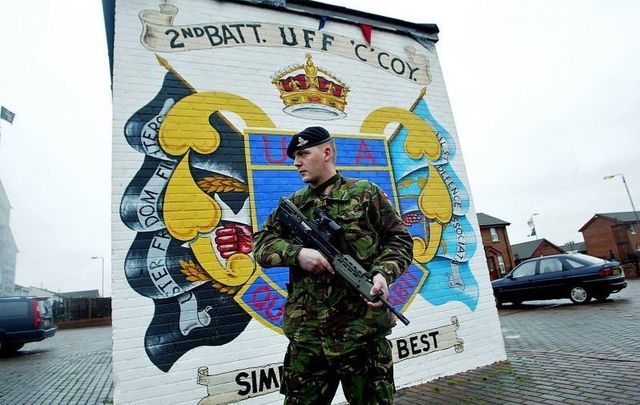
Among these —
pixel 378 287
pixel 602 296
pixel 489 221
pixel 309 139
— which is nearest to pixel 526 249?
pixel 489 221

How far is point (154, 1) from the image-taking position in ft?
15.1

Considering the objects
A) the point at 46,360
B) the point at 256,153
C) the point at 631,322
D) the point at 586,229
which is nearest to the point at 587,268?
the point at 631,322

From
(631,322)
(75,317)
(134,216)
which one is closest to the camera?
(134,216)

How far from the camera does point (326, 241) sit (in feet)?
6.81

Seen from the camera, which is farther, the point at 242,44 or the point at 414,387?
the point at 242,44

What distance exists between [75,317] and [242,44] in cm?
2246

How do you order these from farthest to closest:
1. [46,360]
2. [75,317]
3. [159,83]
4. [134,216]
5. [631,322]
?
[75,317] < [46,360] < [631,322] < [159,83] < [134,216]

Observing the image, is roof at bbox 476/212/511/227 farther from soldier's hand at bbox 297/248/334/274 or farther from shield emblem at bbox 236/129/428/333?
soldier's hand at bbox 297/248/334/274

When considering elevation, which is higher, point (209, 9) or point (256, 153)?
point (209, 9)

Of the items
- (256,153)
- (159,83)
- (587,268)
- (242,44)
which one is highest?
(242,44)

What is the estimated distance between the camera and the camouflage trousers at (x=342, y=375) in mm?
1927

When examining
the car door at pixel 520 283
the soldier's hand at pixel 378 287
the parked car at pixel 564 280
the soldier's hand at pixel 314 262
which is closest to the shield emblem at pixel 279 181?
the soldier's hand at pixel 314 262

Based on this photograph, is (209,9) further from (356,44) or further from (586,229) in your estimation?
(586,229)

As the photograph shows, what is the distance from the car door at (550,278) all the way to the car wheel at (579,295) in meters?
0.24
